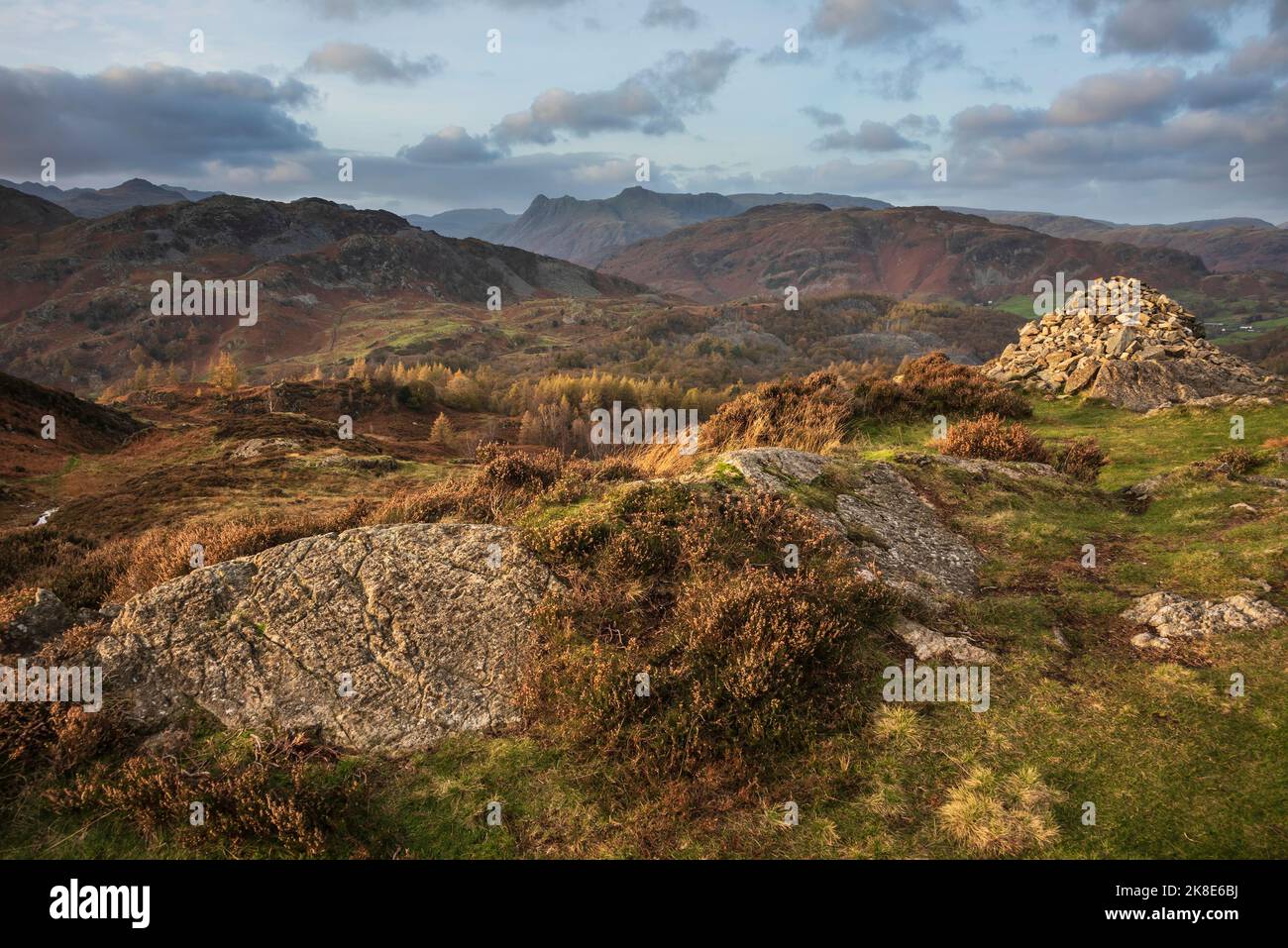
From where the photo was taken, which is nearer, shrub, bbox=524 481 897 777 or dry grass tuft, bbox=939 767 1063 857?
dry grass tuft, bbox=939 767 1063 857

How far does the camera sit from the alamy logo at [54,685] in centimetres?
564

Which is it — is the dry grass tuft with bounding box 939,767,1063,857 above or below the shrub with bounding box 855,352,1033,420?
below

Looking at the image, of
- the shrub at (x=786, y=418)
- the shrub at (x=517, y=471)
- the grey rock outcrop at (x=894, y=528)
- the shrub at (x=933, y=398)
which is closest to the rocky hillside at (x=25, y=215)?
the shrub at (x=786, y=418)

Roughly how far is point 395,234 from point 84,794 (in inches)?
7237

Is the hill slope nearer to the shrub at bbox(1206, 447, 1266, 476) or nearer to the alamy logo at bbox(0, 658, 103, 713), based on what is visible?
the alamy logo at bbox(0, 658, 103, 713)

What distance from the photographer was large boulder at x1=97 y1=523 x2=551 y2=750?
5918 mm

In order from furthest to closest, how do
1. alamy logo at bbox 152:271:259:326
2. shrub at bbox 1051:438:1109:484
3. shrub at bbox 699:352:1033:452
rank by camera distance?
1. alamy logo at bbox 152:271:259:326
2. shrub at bbox 699:352:1033:452
3. shrub at bbox 1051:438:1109:484

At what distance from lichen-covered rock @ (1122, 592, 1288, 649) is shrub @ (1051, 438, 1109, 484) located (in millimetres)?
5301

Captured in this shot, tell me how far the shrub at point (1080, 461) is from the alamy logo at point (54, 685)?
43.9ft

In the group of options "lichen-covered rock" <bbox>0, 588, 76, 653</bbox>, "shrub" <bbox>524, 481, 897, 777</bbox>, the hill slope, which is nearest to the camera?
"shrub" <bbox>524, 481, 897, 777</bbox>
